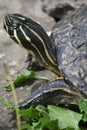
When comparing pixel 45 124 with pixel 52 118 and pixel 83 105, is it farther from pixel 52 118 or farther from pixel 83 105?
pixel 83 105

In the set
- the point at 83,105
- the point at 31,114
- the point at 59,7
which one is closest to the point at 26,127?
the point at 31,114

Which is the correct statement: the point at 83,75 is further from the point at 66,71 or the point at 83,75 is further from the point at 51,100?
the point at 51,100

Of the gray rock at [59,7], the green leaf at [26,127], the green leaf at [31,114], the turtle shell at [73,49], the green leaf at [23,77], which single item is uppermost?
the gray rock at [59,7]

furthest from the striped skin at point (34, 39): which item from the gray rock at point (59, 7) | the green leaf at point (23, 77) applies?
the gray rock at point (59, 7)

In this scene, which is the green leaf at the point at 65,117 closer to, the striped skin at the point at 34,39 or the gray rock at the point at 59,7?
the striped skin at the point at 34,39

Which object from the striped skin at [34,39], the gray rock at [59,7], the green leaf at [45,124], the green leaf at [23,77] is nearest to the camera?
the green leaf at [45,124]

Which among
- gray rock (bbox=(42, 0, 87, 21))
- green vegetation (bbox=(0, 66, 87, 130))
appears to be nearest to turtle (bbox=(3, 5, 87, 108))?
green vegetation (bbox=(0, 66, 87, 130))

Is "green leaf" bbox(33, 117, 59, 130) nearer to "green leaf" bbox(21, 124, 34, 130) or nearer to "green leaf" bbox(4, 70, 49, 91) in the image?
"green leaf" bbox(21, 124, 34, 130)
